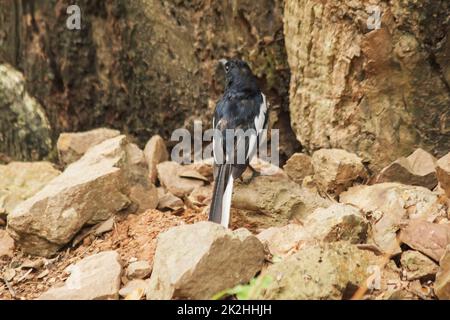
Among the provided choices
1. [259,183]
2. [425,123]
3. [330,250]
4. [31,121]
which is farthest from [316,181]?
[31,121]

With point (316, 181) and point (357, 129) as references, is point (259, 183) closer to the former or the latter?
point (316, 181)

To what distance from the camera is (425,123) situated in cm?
551

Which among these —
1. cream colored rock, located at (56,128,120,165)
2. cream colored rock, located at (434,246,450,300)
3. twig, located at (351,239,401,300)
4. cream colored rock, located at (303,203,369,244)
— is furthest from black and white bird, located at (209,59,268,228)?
cream colored rock, located at (434,246,450,300)

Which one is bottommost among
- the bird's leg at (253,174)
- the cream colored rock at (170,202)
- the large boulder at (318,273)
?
the cream colored rock at (170,202)

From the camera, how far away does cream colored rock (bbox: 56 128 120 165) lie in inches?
254

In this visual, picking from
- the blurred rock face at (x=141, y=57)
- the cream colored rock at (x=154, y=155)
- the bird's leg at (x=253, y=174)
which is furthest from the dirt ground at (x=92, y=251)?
the blurred rock face at (x=141, y=57)

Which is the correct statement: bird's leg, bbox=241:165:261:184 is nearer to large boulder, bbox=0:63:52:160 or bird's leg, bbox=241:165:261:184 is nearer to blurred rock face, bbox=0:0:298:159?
blurred rock face, bbox=0:0:298:159

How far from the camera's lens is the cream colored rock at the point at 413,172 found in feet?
17.0

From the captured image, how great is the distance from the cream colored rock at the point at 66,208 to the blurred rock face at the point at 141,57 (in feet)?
5.99

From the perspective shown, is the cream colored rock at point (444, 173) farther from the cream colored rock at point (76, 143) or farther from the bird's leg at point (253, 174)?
the cream colored rock at point (76, 143)

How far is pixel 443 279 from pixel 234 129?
2.18 meters
